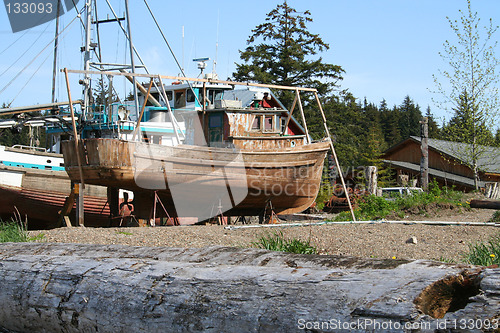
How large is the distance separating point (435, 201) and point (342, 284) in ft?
40.2

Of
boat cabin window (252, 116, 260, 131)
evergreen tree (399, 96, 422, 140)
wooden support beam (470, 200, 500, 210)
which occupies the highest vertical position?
evergreen tree (399, 96, 422, 140)

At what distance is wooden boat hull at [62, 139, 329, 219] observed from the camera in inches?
502

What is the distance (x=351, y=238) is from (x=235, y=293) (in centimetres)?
622

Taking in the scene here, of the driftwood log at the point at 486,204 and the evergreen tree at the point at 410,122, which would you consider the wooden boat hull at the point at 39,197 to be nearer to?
the driftwood log at the point at 486,204

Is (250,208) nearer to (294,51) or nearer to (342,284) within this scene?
(342,284)

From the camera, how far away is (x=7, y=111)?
15273mm

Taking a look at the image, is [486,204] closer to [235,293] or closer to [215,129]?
[215,129]

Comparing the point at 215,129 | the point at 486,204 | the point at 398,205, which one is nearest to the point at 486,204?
the point at 486,204

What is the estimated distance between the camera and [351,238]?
8914mm

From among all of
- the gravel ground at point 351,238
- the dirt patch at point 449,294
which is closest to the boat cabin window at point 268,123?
the gravel ground at point 351,238

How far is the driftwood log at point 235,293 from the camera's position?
8.15ft

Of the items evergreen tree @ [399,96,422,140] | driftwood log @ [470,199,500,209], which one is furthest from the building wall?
evergreen tree @ [399,96,422,140]

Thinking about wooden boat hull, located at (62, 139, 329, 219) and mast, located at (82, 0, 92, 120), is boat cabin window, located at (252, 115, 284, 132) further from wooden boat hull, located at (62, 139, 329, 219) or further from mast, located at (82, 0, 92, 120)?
mast, located at (82, 0, 92, 120)

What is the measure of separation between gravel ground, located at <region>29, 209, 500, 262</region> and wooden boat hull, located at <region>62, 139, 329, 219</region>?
261 centimetres
